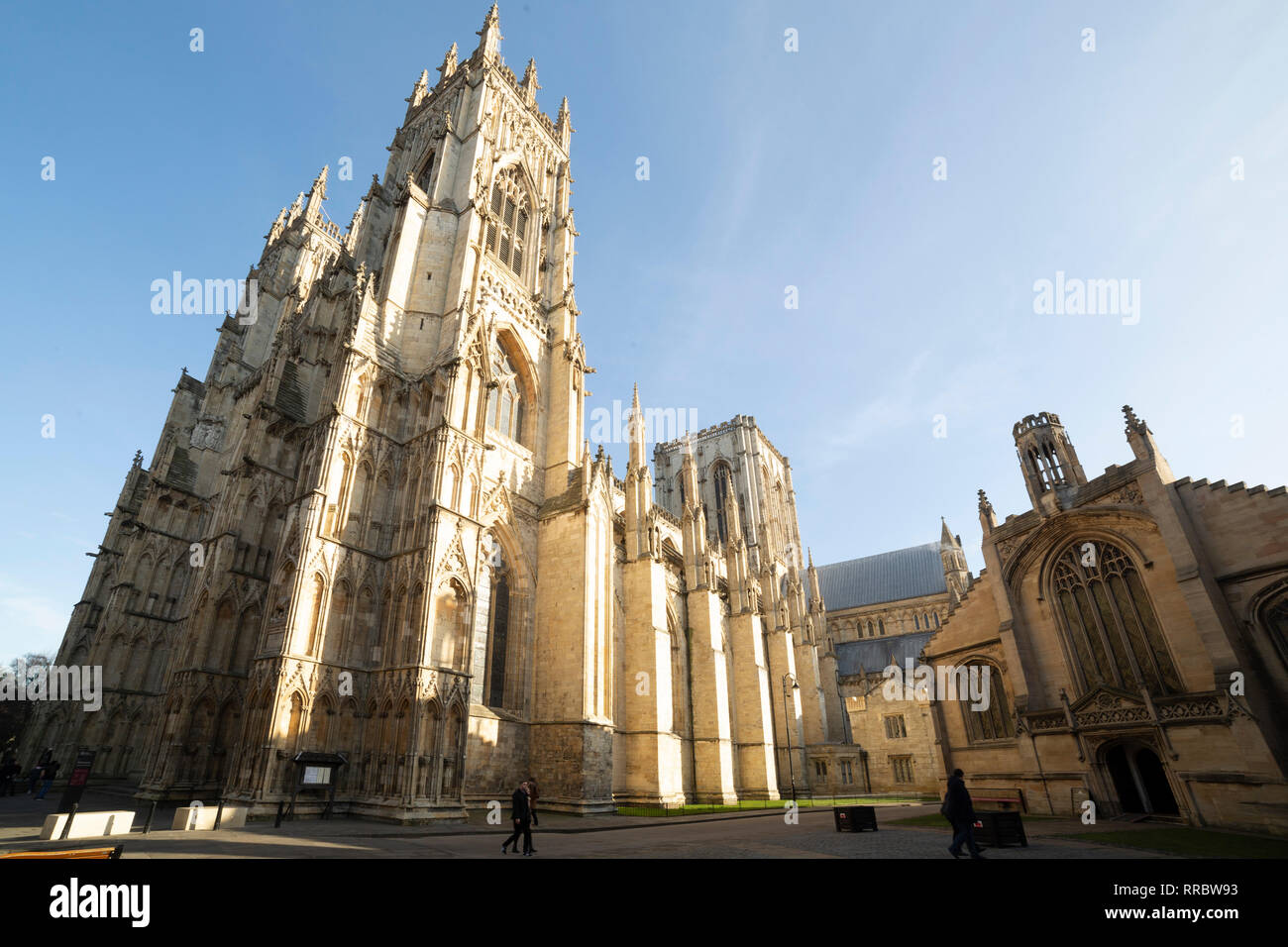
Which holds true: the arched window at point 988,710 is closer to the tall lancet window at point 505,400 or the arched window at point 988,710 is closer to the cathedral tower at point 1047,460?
the cathedral tower at point 1047,460

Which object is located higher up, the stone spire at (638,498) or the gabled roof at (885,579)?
the gabled roof at (885,579)

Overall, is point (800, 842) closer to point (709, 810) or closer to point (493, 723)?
point (493, 723)

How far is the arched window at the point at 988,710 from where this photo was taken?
21766 mm

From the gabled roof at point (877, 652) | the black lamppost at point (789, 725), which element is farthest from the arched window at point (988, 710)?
the gabled roof at point (877, 652)

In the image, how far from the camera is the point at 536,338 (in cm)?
2928

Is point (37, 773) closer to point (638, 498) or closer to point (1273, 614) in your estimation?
point (638, 498)

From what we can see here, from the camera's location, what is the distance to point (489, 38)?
112ft

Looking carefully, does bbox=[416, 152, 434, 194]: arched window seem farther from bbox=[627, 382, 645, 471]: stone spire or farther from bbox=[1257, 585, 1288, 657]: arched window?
bbox=[1257, 585, 1288, 657]: arched window

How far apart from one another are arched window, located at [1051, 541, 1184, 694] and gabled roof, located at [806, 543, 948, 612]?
37398 millimetres

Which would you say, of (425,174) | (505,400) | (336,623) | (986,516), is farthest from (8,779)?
(986,516)

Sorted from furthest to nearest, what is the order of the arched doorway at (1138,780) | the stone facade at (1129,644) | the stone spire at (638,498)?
the stone spire at (638,498) < the arched doorway at (1138,780) < the stone facade at (1129,644)

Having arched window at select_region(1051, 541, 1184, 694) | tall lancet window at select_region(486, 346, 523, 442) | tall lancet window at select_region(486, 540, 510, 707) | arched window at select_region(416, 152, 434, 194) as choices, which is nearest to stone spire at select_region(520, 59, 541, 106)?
arched window at select_region(416, 152, 434, 194)

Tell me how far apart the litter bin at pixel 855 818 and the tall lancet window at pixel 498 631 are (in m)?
12.2

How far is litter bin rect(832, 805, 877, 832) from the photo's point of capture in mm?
14070
